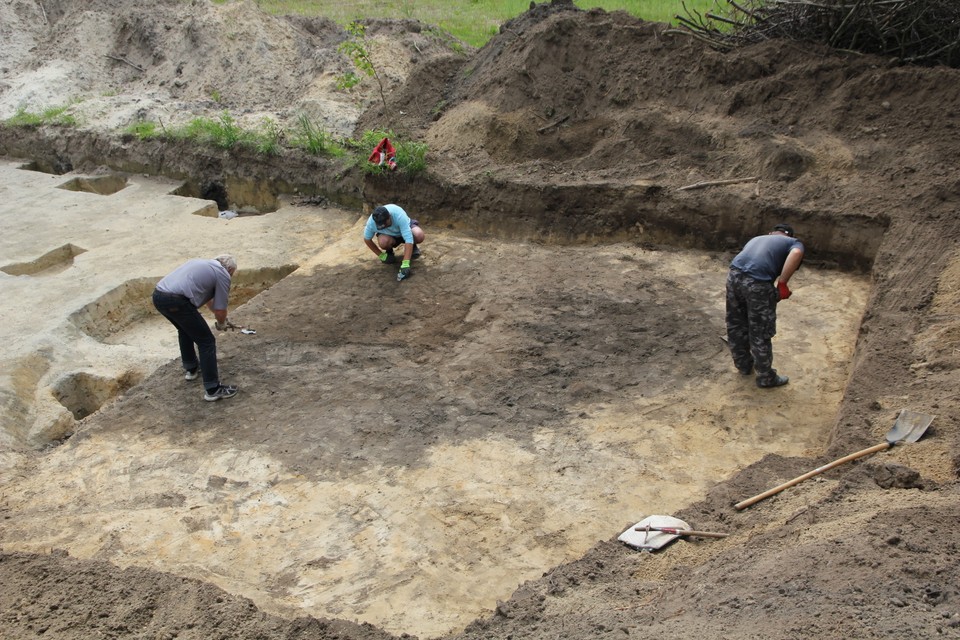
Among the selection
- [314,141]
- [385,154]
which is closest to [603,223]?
[385,154]

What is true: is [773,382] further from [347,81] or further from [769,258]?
[347,81]

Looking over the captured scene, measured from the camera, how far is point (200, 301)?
22.0 feet

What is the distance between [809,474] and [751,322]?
64.1 inches

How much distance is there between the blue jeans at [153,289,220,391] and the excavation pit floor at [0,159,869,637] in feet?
1.03

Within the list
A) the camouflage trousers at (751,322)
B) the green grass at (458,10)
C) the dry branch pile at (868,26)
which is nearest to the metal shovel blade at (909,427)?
the camouflage trousers at (751,322)

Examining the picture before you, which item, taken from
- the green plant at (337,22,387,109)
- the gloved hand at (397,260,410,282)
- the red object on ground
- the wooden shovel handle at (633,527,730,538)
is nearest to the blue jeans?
the gloved hand at (397,260,410,282)

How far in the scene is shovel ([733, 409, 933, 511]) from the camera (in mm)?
4766

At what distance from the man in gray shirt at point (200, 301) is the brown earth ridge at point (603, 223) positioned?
0.37 m

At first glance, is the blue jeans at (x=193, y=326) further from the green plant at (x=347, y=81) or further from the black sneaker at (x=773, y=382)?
the green plant at (x=347, y=81)

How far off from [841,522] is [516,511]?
6.80 feet

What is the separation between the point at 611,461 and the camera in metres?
5.62

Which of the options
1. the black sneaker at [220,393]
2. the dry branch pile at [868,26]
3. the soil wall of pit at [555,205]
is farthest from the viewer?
the dry branch pile at [868,26]

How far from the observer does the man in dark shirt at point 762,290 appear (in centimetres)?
601

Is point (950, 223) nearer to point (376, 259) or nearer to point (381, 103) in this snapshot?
point (376, 259)
